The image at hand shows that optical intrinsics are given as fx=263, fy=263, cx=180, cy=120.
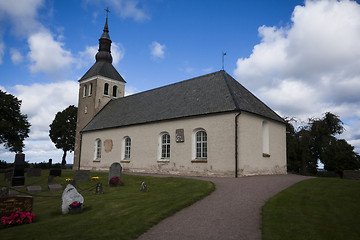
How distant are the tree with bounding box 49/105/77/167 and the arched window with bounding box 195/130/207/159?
3312 centimetres

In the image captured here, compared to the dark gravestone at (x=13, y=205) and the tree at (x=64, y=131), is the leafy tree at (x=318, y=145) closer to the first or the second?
the dark gravestone at (x=13, y=205)

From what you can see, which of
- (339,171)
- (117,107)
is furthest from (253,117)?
(339,171)

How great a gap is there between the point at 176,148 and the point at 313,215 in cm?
1279

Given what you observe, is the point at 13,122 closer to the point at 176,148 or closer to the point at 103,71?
the point at 103,71

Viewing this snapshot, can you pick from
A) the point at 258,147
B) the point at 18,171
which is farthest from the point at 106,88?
the point at 258,147

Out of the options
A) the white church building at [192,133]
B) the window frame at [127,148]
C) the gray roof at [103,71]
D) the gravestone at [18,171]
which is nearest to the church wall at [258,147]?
A: the white church building at [192,133]

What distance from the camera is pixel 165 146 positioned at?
21031 millimetres

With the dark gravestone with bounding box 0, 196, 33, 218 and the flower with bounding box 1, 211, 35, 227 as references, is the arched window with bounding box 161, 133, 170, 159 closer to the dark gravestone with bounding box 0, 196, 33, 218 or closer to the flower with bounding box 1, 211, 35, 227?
the dark gravestone with bounding box 0, 196, 33, 218

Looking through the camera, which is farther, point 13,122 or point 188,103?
point 13,122

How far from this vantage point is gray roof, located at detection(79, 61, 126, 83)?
32.3 m

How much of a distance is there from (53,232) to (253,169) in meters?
13.7

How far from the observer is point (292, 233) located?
244 inches

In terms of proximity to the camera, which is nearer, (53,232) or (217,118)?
(53,232)

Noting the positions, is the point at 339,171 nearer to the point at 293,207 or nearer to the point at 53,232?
the point at 293,207
